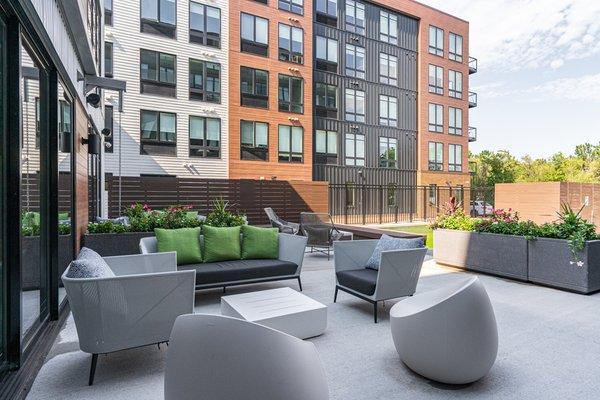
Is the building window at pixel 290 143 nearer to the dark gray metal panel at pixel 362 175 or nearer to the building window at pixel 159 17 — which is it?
the dark gray metal panel at pixel 362 175

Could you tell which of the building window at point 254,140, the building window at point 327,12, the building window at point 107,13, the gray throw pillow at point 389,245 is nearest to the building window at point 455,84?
the building window at point 327,12

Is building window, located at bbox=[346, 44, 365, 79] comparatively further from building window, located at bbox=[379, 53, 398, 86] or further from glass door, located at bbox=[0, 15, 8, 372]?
glass door, located at bbox=[0, 15, 8, 372]

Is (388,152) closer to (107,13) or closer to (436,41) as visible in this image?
(436,41)

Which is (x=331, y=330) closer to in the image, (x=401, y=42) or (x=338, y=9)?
(x=338, y=9)

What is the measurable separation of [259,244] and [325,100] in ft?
46.1

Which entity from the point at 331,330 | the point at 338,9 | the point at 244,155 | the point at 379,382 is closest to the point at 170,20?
the point at 244,155

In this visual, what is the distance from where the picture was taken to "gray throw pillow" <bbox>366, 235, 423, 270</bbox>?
465 cm

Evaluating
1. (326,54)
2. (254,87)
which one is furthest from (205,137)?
(326,54)

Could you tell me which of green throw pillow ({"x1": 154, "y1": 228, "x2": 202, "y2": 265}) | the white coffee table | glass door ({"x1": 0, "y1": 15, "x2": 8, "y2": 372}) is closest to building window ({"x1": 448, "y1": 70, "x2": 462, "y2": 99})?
green throw pillow ({"x1": 154, "y1": 228, "x2": 202, "y2": 265})

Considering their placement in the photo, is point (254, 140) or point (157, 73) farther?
point (254, 140)

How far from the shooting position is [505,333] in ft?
12.5

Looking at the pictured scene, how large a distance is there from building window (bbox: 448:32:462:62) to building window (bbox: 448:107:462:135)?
10.7 feet

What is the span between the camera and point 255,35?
16031 mm

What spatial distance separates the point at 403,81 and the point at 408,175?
544 centimetres
